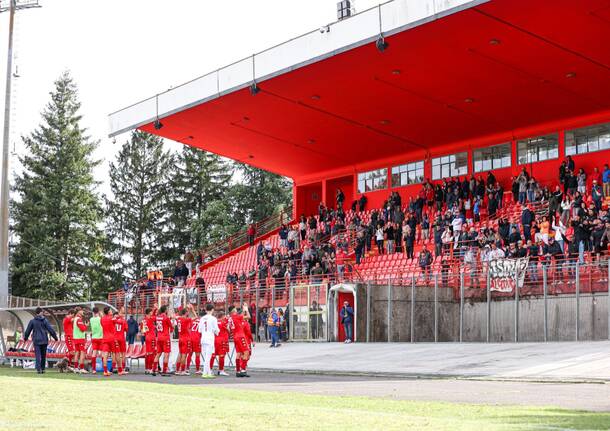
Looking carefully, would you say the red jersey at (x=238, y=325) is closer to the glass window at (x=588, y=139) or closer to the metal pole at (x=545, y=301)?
the metal pole at (x=545, y=301)

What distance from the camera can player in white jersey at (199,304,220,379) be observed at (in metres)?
21.6

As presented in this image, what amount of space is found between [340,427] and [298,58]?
89.0 ft

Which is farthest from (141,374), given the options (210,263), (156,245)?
(156,245)

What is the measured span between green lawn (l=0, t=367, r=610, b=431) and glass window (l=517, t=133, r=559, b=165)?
28342 millimetres

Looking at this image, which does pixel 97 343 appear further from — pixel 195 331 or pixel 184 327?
pixel 195 331

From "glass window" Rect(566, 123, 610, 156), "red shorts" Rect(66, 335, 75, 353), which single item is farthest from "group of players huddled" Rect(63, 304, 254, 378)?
"glass window" Rect(566, 123, 610, 156)

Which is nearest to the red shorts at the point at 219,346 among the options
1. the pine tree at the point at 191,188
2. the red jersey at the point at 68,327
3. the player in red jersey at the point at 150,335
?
the player in red jersey at the point at 150,335

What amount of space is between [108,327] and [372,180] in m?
28.3

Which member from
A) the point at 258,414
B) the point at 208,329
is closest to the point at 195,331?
the point at 208,329

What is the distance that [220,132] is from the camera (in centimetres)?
4612

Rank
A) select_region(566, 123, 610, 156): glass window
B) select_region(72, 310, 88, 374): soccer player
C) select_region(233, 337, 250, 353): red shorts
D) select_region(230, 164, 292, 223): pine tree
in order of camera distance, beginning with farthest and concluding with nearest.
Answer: select_region(230, 164, 292, 223): pine tree, select_region(566, 123, 610, 156): glass window, select_region(72, 310, 88, 374): soccer player, select_region(233, 337, 250, 353): red shorts

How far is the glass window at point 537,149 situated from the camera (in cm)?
4016

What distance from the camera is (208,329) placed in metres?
21.8

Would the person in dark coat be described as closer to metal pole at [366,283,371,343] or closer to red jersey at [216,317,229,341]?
red jersey at [216,317,229,341]
